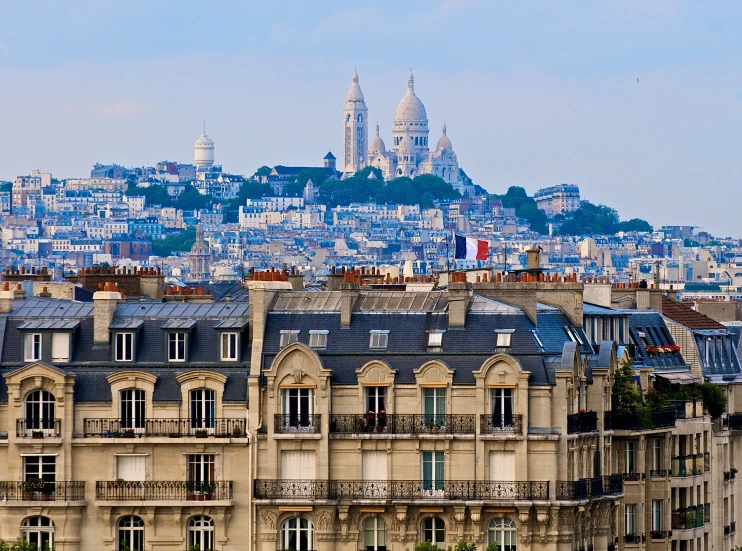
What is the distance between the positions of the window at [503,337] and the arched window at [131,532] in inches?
243

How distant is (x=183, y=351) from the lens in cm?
4694

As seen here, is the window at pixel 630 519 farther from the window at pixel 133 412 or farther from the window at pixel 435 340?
the window at pixel 133 412

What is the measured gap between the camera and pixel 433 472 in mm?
45531

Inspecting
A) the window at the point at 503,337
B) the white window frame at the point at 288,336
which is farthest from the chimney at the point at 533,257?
the white window frame at the point at 288,336

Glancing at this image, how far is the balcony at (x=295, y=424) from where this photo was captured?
150 feet

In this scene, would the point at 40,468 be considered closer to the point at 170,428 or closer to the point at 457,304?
the point at 170,428

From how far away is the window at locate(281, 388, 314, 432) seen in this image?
45875 millimetres

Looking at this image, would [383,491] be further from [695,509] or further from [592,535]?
[695,509]

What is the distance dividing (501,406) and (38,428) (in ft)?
23.9

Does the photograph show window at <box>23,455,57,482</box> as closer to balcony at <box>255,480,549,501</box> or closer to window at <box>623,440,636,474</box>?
balcony at <box>255,480,549,501</box>

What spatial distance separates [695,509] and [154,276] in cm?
1197

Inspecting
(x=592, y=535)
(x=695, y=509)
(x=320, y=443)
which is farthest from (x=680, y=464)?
(x=320, y=443)

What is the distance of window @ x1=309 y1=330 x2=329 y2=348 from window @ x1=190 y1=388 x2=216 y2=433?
177cm

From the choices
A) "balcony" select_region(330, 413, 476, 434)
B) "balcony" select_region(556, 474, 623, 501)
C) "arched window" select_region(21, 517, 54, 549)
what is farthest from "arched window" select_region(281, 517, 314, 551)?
"balcony" select_region(556, 474, 623, 501)
